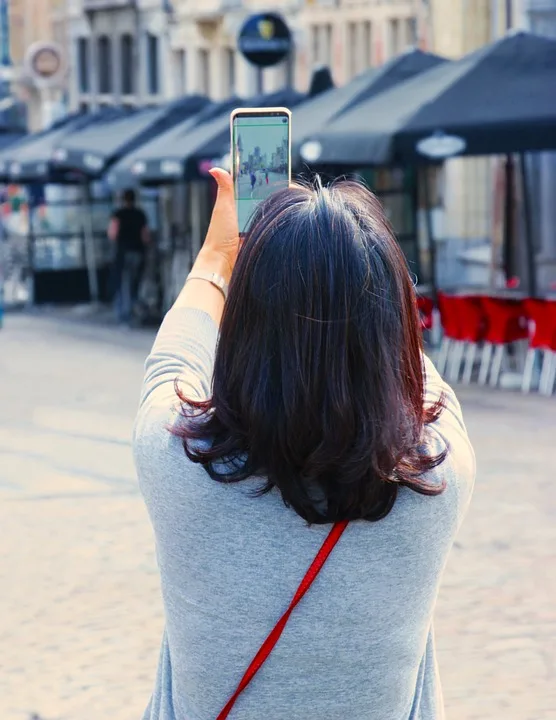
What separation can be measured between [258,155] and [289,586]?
85 cm

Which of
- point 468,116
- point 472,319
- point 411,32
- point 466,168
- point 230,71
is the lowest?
point 466,168

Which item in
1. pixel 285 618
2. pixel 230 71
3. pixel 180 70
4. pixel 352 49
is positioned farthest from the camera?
pixel 180 70

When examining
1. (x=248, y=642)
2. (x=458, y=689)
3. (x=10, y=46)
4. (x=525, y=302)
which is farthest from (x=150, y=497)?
(x=10, y=46)

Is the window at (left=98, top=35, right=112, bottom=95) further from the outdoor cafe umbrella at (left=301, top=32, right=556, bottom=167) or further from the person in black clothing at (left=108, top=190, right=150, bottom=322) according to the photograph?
the outdoor cafe umbrella at (left=301, top=32, right=556, bottom=167)

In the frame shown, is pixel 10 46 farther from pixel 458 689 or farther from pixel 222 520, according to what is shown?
pixel 222 520

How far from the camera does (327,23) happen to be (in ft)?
88.9

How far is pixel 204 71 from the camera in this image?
32.0 meters

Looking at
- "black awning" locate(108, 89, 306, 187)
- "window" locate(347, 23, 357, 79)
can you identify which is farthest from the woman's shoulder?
"window" locate(347, 23, 357, 79)

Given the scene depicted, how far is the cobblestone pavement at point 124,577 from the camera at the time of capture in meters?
5.68

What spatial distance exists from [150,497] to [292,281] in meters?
0.37

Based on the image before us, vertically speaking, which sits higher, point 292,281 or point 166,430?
point 292,281

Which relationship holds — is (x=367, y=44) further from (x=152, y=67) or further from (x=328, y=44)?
(x=152, y=67)

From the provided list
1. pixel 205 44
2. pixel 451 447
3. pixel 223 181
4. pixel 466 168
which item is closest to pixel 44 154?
pixel 466 168

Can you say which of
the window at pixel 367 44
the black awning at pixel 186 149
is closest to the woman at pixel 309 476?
the black awning at pixel 186 149
